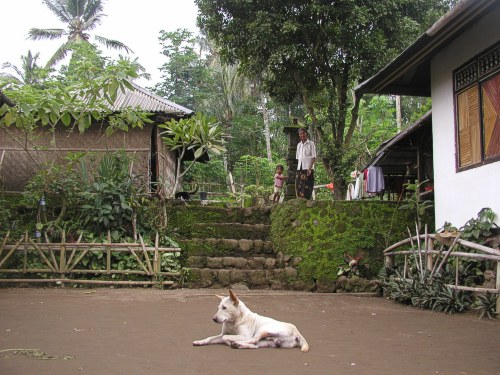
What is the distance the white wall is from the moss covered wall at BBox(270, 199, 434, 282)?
1.18 metres

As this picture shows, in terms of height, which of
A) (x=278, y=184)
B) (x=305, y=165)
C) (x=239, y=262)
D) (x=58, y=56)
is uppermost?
(x=58, y=56)

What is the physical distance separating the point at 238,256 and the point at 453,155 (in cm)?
480

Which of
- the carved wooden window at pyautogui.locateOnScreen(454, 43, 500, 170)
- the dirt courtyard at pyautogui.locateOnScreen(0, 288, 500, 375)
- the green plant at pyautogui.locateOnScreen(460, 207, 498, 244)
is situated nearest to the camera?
the dirt courtyard at pyautogui.locateOnScreen(0, 288, 500, 375)

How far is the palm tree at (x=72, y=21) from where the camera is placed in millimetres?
28672

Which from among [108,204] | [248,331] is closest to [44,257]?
[108,204]

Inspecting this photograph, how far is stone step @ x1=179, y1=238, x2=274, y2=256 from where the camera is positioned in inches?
436

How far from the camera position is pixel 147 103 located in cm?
1420

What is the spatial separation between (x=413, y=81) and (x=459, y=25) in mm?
3678

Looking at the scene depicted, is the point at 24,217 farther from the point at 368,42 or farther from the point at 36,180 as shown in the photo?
the point at 368,42

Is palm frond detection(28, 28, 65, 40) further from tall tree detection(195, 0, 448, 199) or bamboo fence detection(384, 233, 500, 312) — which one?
bamboo fence detection(384, 233, 500, 312)

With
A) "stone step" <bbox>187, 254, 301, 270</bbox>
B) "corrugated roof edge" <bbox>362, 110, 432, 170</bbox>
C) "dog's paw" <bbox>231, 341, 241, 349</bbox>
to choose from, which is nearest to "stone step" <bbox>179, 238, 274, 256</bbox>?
"stone step" <bbox>187, 254, 301, 270</bbox>

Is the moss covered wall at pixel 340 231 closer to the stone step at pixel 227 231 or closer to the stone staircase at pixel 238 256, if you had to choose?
the stone staircase at pixel 238 256

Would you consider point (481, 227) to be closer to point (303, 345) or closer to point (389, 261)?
point (389, 261)

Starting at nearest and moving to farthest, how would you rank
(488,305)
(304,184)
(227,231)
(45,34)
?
1. (488,305)
2. (227,231)
3. (304,184)
4. (45,34)
